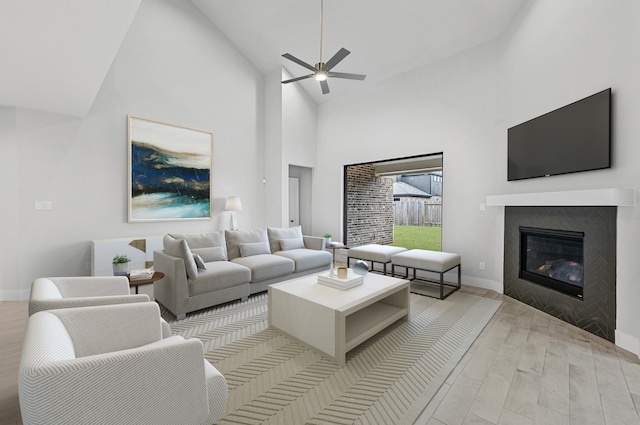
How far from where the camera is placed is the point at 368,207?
7.03m

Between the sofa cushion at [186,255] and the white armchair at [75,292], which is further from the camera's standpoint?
the sofa cushion at [186,255]

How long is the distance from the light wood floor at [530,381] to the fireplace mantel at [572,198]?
51.1 inches

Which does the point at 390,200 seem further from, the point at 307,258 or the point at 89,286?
the point at 89,286

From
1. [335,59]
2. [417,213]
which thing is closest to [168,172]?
[335,59]

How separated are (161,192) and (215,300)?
2526 millimetres

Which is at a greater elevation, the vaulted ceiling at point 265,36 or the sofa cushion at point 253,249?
the vaulted ceiling at point 265,36

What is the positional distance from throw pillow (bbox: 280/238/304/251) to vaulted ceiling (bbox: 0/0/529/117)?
3224mm

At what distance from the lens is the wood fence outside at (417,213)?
8102 mm

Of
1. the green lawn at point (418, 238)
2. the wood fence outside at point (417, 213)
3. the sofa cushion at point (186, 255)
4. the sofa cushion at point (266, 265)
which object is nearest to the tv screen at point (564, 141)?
the sofa cushion at point (266, 265)

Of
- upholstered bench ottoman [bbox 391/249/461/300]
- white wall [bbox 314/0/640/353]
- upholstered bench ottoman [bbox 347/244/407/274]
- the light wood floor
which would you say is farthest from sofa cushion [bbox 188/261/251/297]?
white wall [bbox 314/0/640/353]

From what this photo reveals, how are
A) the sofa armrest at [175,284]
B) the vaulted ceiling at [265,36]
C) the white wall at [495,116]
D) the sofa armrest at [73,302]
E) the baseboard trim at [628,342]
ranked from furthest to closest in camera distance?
1. the sofa armrest at [175,284]
2. the white wall at [495,116]
3. the baseboard trim at [628,342]
4. the vaulted ceiling at [265,36]
5. the sofa armrest at [73,302]

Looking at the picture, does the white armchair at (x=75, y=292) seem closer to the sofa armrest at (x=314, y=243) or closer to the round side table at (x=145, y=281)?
the round side table at (x=145, y=281)

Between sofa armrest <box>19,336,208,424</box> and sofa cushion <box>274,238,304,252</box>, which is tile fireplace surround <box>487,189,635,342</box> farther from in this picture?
sofa armrest <box>19,336,208,424</box>

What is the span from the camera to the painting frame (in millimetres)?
4742
